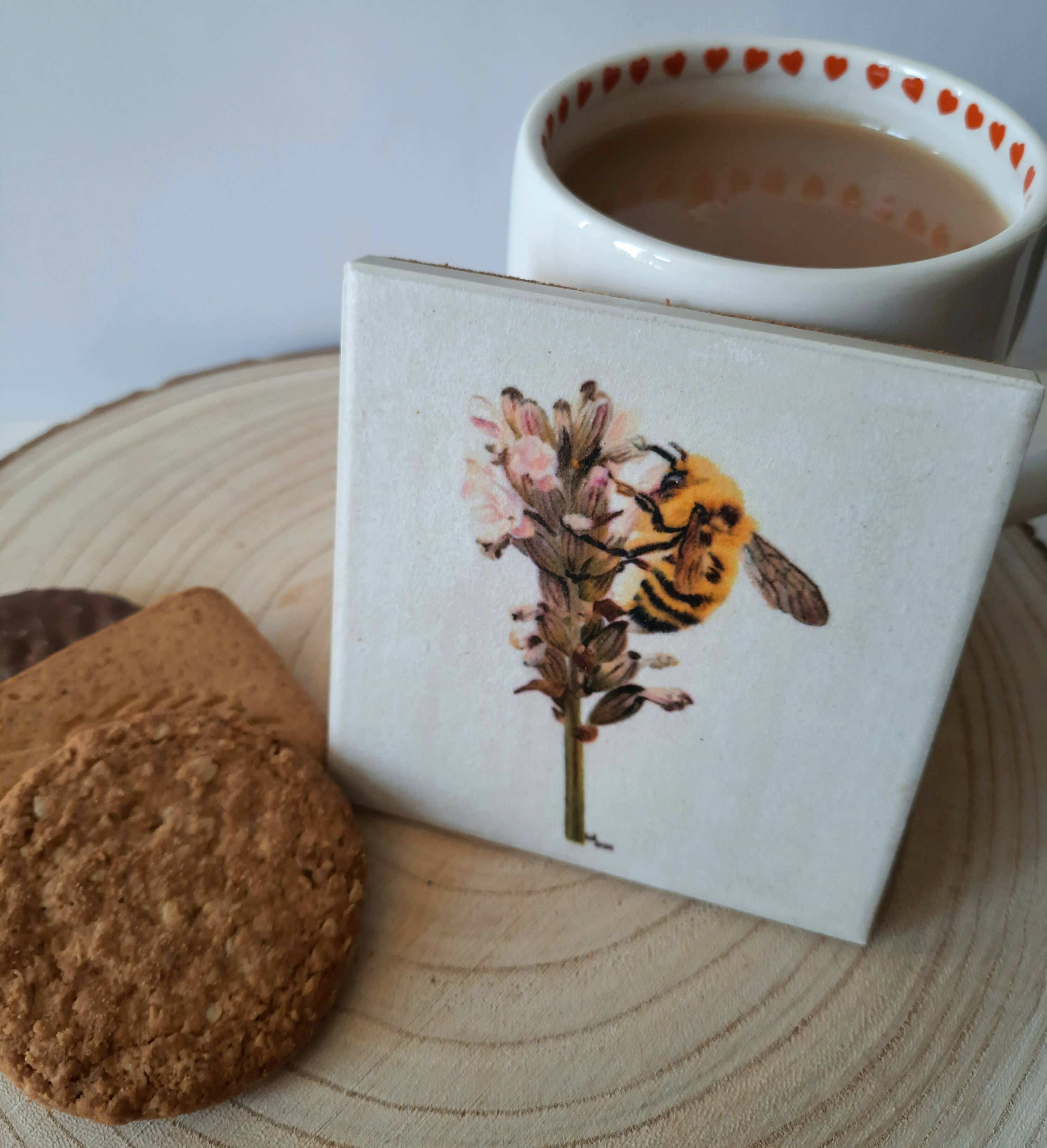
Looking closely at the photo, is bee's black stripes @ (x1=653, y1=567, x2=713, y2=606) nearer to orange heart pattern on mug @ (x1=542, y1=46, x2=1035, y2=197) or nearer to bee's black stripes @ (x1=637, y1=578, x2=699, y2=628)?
bee's black stripes @ (x1=637, y1=578, x2=699, y2=628)

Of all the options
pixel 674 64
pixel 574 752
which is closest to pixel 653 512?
pixel 574 752

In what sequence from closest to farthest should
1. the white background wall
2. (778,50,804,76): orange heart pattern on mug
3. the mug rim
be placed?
the mug rim, (778,50,804,76): orange heart pattern on mug, the white background wall

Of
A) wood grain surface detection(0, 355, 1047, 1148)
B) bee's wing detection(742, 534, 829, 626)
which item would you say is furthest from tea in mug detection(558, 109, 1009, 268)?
wood grain surface detection(0, 355, 1047, 1148)

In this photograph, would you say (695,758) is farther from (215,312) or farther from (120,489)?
(215,312)

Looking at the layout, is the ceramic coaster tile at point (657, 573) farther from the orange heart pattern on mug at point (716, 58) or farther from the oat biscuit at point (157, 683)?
the orange heart pattern on mug at point (716, 58)

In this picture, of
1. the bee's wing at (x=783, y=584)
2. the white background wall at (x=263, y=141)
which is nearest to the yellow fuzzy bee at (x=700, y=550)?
the bee's wing at (x=783, y=584)

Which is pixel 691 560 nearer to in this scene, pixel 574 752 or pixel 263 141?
pixel 574 752
